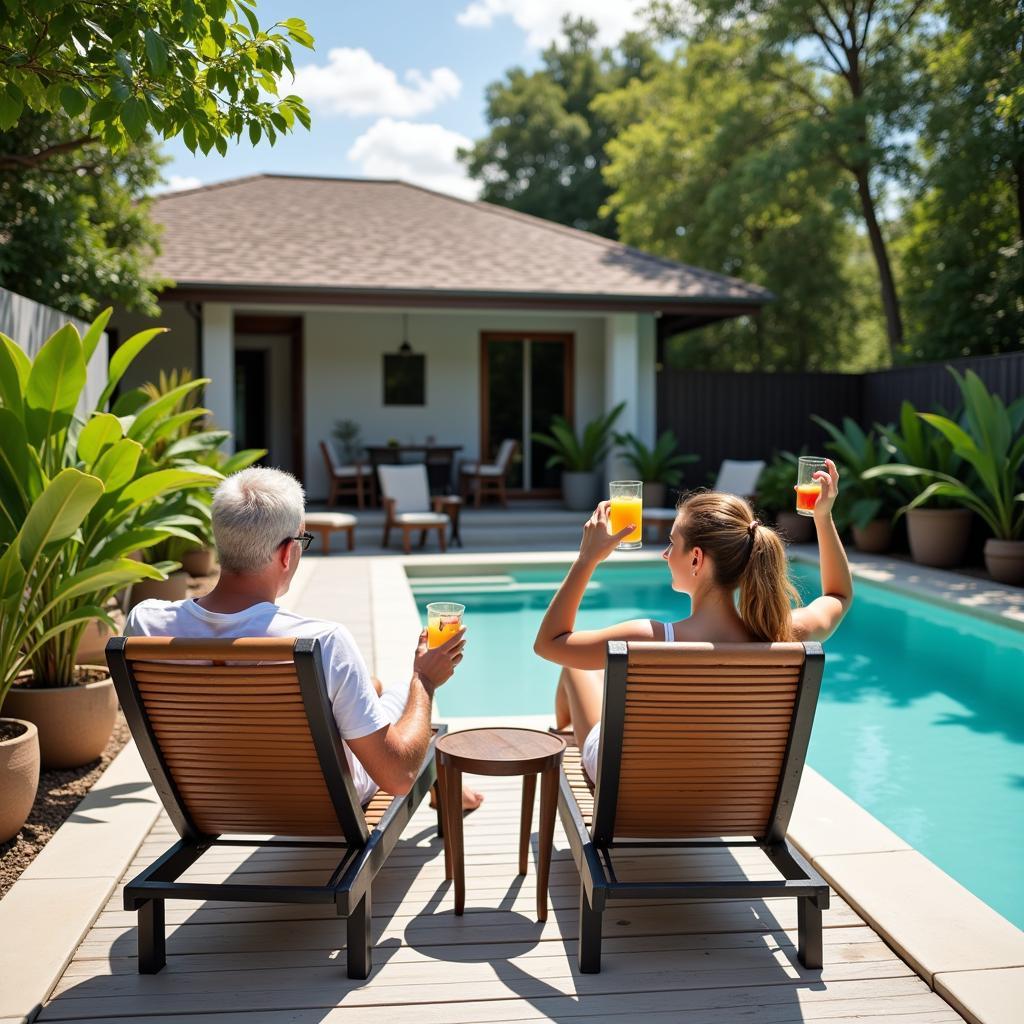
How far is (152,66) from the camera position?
2379 millimetres

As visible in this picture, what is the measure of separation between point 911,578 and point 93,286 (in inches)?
289

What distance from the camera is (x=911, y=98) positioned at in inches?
633

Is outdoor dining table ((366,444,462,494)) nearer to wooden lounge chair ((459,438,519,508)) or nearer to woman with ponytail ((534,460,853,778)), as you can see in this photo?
wooden lounge chair ((459,438,519,508))

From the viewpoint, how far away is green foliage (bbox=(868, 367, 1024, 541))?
8.83 m

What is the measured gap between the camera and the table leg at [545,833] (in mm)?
2705

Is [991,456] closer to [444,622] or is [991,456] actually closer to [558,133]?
[444,622]

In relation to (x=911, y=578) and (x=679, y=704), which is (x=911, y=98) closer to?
(x=911, y=578)

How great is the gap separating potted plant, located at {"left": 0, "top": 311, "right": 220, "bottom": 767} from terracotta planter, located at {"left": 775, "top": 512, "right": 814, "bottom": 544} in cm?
852

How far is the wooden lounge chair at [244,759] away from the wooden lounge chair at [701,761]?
565mm

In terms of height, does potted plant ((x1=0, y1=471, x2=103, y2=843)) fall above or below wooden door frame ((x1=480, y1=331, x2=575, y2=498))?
below

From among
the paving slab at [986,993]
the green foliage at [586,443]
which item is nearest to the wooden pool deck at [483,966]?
the paving slab at [986,993]

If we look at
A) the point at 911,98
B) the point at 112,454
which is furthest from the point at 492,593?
Result: the point at 911,98

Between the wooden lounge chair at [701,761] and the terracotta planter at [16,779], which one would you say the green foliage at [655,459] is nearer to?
the terracotta planter at [16,779]

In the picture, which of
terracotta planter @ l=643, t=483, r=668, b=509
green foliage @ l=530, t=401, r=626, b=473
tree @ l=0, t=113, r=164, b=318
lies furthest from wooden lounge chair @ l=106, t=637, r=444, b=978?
green foliage @ l=530, t=401, r=626, b=473
